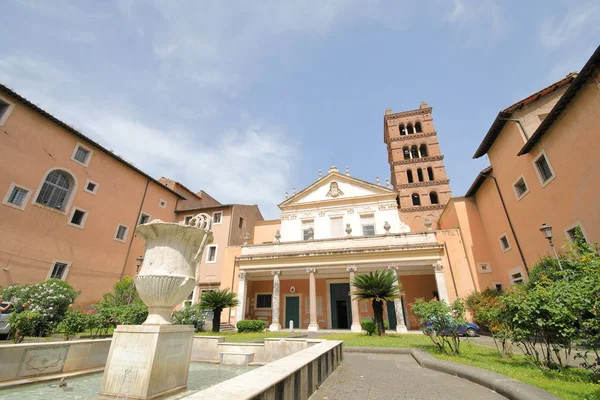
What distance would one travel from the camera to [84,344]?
6.20m

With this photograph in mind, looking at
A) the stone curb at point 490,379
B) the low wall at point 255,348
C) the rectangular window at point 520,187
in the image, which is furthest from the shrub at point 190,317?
the rectangular window at point 520,187

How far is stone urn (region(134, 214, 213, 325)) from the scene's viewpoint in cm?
476

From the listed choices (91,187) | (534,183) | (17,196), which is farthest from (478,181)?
(17,196)

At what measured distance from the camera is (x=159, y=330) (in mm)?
4281

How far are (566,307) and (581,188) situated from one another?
29.4 ft

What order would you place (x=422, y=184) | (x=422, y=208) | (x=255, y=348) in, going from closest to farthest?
(x=255, y=348)
(x=422, y=208)
(x=422, y=184)

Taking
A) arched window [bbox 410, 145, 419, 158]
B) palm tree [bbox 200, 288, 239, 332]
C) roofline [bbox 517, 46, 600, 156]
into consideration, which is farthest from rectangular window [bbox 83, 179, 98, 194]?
arched window [bbox 410, 145, 419, 158]

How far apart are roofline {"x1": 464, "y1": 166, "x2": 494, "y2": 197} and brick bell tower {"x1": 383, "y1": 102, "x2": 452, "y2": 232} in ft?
27.4

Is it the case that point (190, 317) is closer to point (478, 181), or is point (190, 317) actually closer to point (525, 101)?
point (478, 181)

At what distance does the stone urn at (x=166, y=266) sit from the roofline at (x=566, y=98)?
14084mm

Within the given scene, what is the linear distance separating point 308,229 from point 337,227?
257 centimetres

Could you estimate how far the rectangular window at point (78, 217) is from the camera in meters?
19.4

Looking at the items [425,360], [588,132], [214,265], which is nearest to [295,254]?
[214,265]

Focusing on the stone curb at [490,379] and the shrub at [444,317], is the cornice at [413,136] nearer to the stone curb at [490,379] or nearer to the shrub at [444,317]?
the shrub at [444,317]
